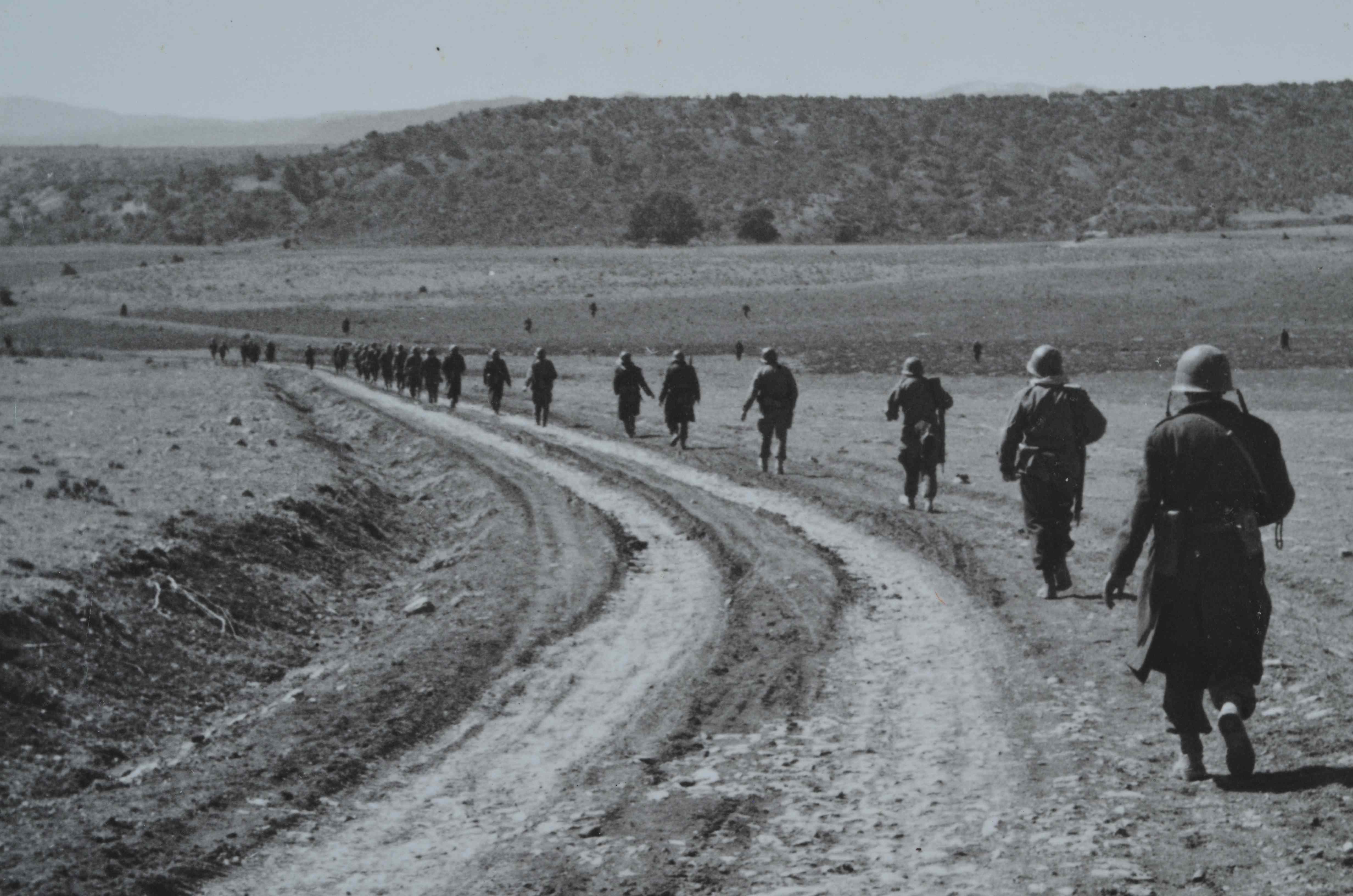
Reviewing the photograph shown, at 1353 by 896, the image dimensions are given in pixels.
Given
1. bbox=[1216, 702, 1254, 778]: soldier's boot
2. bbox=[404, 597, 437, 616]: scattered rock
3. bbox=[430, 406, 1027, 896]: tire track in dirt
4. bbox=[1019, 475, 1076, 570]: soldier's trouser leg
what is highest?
bbox=[1019, 475, 1076, 570]: soldier's trouser leg

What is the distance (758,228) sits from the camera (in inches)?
4122

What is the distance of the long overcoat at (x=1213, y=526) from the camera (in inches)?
245

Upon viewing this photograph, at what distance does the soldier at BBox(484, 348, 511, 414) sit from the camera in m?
30.0

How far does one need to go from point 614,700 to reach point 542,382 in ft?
61.7

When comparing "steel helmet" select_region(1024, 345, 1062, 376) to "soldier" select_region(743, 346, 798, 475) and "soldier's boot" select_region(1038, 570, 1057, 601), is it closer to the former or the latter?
"soldier's boot" select_region(1038, 570, 1057, 601)

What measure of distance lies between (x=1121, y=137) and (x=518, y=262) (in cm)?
6384

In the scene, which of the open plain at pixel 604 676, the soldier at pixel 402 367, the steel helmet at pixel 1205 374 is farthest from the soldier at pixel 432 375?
the steel helmet at pixel 1205 374

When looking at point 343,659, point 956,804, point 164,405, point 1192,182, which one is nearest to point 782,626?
point 343,659

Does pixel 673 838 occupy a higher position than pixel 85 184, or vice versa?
pixel 85 184

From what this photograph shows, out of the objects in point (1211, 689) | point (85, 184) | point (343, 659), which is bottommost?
point (343, 659)

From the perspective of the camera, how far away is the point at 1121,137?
127 m

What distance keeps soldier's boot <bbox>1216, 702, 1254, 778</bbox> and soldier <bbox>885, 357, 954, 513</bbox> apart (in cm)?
812

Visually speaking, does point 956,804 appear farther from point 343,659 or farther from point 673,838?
point 343,659

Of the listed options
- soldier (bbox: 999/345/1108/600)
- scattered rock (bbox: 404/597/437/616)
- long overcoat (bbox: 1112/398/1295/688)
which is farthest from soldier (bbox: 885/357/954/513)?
long overcoat (bbox: 1112/398/1295/688)
